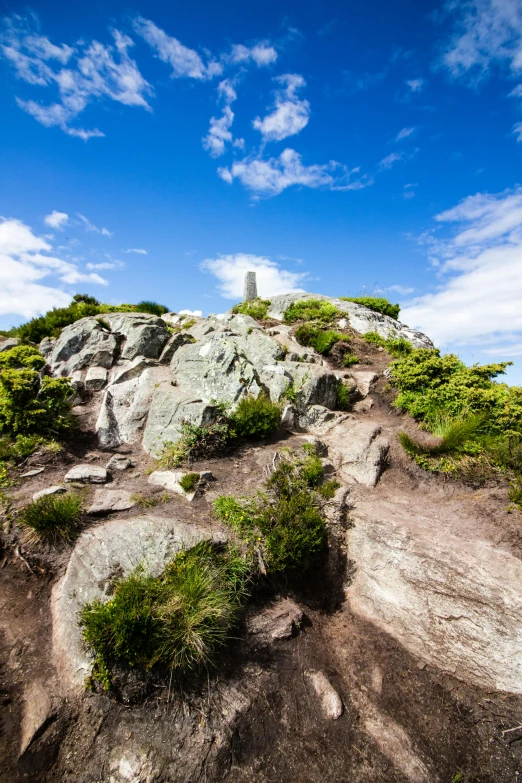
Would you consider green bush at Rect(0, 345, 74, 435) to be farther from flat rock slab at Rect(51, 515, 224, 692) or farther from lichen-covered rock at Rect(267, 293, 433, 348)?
lichen-covered rock at Rect(267, 293, 433, 348)

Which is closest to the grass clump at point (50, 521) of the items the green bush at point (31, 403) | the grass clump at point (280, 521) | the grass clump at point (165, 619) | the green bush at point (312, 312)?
the grass clump at point (165, 619)

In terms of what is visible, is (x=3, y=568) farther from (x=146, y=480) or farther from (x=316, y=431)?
(x=316, y=431)

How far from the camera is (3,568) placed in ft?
23.1

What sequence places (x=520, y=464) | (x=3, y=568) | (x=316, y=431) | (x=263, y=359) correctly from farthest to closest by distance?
(x=263, y=359)
(x=316, y=431)
(x=520, y=464)
(x=3, y=568)

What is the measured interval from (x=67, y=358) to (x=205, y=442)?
8.12m

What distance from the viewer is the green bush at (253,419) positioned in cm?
1120

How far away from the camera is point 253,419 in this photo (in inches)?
443

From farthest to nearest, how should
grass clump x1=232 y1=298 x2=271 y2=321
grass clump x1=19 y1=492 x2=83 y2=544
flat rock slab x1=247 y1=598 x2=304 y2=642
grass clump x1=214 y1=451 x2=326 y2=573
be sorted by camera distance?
1. grass clump x1=232 y1=298 x2=271 y2=321
2. grass clump x1=214 y1=451 x2=326 y2=573
3. grass clump x1=19 y1=492 x2=83 y2=544
4. flat rock slab x1=247 y1=598 x2=304 y2=642

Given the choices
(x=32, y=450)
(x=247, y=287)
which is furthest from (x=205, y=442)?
(x=247, y=287)

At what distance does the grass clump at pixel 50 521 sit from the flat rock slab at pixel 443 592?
6.38m

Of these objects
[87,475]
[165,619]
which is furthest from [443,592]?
[87,475]

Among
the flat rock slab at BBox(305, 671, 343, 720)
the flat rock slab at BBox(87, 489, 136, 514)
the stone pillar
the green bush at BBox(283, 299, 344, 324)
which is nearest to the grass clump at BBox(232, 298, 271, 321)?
the green bush at BBox(283, 299, 344, 324)

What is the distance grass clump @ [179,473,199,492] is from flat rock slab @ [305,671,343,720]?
4627 mm

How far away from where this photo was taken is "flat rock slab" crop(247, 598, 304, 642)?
22.2 feet
